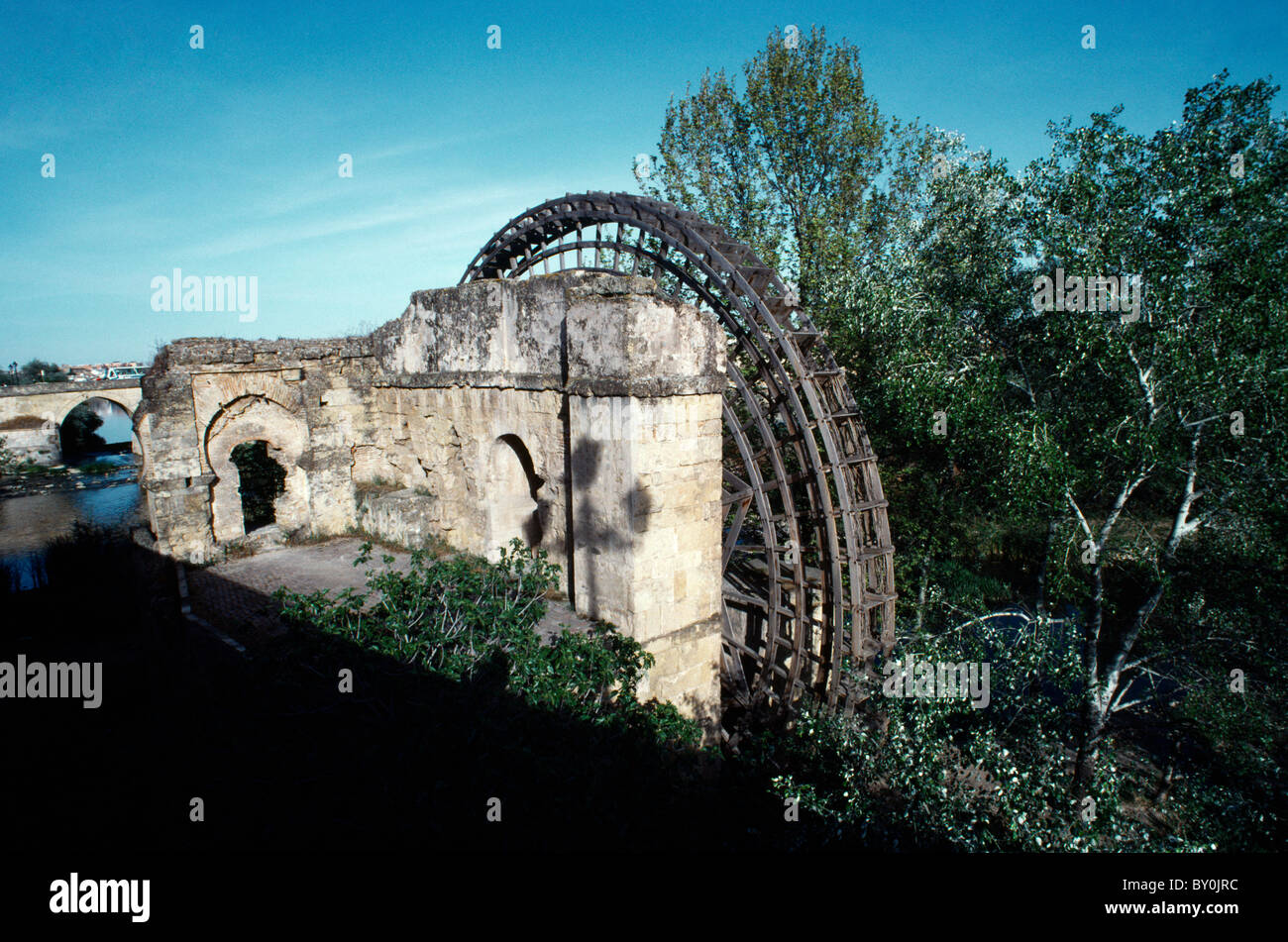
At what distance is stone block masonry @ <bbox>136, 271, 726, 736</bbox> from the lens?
5902 millimetres

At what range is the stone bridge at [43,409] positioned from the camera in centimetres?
3097

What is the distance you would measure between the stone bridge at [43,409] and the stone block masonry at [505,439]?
92.3 ft

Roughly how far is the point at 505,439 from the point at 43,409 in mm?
36385

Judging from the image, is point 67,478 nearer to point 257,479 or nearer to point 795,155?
point 257,479

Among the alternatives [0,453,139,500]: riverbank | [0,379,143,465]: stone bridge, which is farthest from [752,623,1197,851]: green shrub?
[0,379,143,465]: stone bridge

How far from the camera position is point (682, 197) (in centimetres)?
1622

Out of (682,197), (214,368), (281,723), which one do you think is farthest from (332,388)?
(682,197)

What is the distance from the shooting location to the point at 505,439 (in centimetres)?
788


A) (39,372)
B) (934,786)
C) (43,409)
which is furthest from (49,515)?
(39,372)

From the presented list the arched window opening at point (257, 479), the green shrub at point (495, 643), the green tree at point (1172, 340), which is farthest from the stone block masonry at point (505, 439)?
the arched window opening at point (257, 479)
